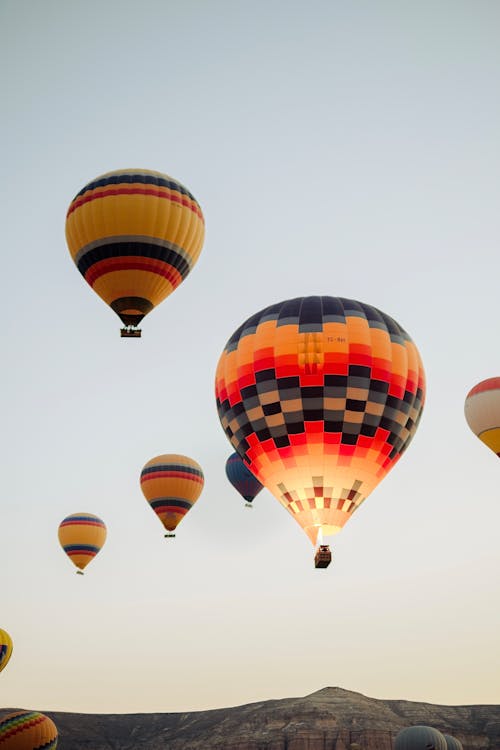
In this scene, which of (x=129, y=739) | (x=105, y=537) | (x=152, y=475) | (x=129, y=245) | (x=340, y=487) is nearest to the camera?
(x=340, y=487)

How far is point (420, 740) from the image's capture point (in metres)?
54.6

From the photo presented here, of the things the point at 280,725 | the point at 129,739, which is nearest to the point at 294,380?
the point at 280,725

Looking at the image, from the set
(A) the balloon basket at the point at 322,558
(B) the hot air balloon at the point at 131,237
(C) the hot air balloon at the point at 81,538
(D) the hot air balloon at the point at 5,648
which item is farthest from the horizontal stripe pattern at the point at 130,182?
(D) the hot air balloon at the point at 5,648

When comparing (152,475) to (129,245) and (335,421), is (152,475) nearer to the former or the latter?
(129,245)

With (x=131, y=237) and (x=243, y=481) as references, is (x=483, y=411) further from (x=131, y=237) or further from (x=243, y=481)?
(x=131, y=237)

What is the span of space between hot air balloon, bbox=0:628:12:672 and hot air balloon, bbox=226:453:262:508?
53.3 ft

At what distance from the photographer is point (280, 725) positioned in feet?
281

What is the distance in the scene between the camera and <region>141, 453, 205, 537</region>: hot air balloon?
3988 cm

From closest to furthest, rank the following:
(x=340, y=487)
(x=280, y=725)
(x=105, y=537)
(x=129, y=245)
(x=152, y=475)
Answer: (x=340, y=487) < (x=129, y=245) < (x=152, y=475) < (x=105, y=537) < (x=280, y=725)

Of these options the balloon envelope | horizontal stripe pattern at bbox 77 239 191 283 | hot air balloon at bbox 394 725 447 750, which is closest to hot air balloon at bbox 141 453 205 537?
the balloon envelope

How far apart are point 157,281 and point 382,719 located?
76.3 meters

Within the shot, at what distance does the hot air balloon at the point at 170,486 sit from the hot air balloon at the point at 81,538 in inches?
256

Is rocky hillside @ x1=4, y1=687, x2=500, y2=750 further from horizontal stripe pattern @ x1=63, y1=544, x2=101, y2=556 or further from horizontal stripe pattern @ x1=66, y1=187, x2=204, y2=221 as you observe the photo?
horizontal stripe pattern @ x1=66, y1=187, x2=204, y2=221

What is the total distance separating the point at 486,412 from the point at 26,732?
28185 millimetres
